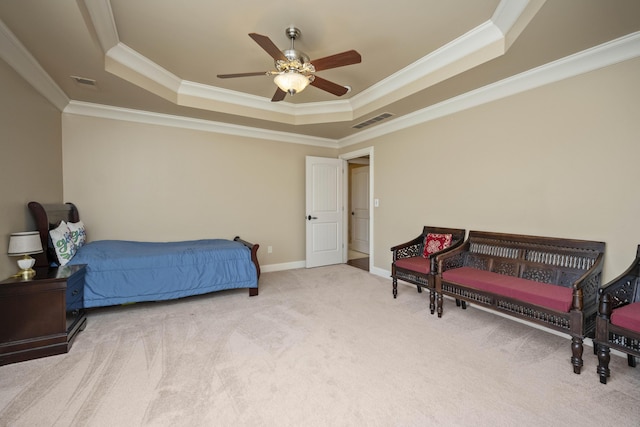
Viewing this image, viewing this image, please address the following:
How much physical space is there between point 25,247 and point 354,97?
3937 mm

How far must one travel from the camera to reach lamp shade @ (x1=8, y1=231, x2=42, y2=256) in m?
2.26

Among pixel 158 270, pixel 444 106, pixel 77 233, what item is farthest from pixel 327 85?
pixel 77 233

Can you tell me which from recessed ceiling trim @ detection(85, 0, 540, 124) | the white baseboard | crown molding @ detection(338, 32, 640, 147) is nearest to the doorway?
the white baseboard

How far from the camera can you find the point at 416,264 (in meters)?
3.31

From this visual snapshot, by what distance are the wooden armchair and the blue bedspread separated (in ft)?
6.12

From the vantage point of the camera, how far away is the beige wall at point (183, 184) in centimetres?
376

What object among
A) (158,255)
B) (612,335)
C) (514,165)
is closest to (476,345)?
(612,335)

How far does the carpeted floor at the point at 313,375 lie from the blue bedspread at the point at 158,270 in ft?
0.89

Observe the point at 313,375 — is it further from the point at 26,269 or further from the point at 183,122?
the point at 183,122

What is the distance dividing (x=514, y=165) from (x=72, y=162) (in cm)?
534

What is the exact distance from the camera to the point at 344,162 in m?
5.61

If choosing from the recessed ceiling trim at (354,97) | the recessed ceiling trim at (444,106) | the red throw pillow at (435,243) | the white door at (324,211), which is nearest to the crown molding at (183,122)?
the recessed ceiling trim at (444,106)

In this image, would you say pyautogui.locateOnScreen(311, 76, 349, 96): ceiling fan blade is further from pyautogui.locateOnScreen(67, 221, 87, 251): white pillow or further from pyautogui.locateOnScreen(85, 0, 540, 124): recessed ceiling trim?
pyautogui.locateOnScreen(67, 221, 87, 251): white pillow

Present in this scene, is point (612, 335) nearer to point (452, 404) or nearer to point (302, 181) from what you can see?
point (452, 404)
